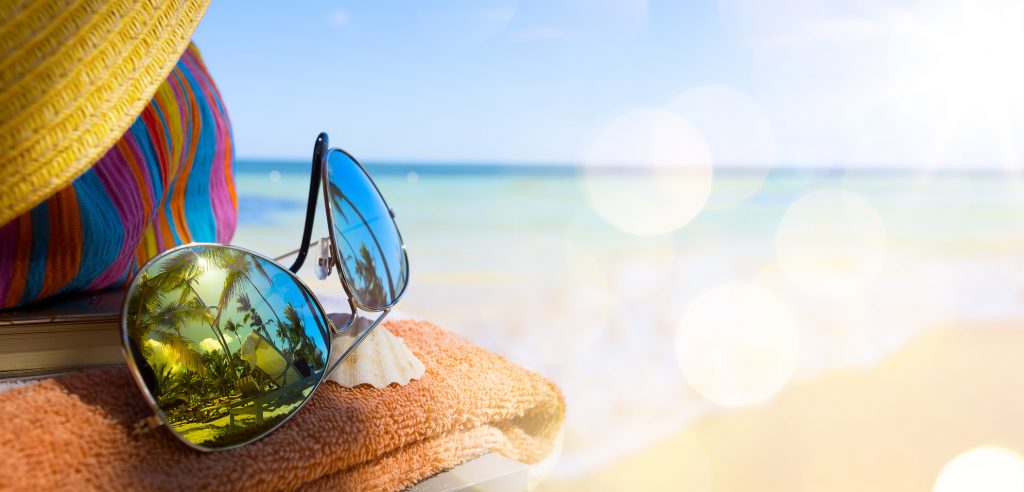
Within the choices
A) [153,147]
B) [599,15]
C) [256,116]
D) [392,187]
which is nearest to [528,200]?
[392,187]

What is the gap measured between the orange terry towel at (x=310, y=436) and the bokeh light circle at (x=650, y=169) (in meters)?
4.77

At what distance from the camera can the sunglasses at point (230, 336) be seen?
33cm

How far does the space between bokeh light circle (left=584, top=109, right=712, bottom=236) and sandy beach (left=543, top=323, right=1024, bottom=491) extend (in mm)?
3686

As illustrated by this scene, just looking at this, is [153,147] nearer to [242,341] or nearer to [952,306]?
[242,341]

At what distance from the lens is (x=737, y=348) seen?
1664 millimetres

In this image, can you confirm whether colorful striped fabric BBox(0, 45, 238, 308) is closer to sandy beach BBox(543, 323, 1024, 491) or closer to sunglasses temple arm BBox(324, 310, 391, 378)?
sunglasses temple arm BBox(324, 310, 391, 378)

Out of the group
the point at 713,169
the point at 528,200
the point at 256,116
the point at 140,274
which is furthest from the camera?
the point at 713,169

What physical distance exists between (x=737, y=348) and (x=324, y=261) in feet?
4.59

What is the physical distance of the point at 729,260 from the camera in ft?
10.1

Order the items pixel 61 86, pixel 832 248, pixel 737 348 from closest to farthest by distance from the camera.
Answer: pixel 61 86 < pixel 737 348 < pixel 832 248

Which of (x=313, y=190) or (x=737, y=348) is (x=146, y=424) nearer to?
(x=313, y=190)

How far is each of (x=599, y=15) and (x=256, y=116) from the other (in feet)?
16.1

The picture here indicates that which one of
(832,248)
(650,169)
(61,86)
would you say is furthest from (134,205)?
(650,169)

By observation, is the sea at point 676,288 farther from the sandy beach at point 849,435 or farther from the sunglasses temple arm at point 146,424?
the sunglasses temple arm at point 146,424
